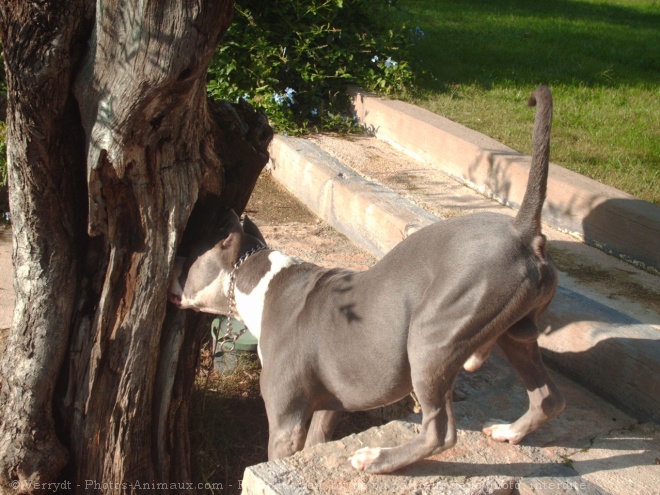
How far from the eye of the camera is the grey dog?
3207 millimetres

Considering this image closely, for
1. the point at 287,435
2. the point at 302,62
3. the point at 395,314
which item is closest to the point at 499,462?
the point at 395,314

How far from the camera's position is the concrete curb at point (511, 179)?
5.42 metres

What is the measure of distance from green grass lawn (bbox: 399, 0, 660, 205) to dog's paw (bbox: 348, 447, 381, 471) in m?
3.41

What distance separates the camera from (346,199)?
6.49 metres

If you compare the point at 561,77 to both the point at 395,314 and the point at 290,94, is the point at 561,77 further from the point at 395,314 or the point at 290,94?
the point at 395,314

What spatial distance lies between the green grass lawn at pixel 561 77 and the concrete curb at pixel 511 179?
14.0 inches

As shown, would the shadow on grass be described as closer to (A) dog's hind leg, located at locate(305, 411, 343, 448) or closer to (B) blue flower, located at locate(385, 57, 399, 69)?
(B) blue flower, located at locate(385, 57, 399, 69)

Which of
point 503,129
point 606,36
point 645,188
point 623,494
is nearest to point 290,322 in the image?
point 623,494

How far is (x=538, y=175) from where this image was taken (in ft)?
10.7

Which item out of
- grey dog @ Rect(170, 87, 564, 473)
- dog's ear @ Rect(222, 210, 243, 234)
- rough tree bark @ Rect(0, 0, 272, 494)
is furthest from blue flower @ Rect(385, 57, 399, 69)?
dog's ear @ Rect(222, 210, 243, 234)

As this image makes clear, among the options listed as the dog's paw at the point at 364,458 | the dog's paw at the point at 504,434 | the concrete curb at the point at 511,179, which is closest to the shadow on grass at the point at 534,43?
the concrete curb at the point at 511,179

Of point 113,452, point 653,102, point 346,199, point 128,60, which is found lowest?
point 113,452

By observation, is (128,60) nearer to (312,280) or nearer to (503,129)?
(312,280)

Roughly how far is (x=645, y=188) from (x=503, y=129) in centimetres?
168
